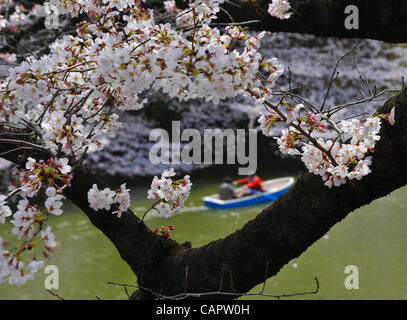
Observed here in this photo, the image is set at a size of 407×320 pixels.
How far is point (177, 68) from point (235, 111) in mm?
10279

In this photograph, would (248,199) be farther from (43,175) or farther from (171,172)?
(43,175)

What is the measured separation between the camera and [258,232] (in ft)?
5.04

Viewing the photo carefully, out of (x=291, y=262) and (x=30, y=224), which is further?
(x=291, y=262)

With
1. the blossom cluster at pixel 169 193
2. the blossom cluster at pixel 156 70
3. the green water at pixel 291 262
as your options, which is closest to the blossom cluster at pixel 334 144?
the blossom cluster at pixel 156 70

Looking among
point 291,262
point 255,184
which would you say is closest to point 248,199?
point 255,184

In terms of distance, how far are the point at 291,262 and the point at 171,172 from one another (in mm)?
3324

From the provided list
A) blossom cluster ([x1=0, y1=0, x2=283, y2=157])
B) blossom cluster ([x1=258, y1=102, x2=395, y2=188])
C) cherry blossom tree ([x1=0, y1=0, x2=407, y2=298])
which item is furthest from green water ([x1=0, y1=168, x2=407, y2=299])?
blossom cluster ([x1=0, y1=0, x2=283, y2=157])

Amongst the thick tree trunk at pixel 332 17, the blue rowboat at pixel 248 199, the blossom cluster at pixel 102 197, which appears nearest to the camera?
the blossom cluster at pixel 102 197

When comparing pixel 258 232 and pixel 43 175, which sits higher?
pixel 43 175

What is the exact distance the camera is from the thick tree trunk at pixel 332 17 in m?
1.80

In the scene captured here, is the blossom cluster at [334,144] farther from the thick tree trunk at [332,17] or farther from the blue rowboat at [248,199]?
the blue rowboat at [248,199]

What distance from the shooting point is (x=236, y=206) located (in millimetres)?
6758

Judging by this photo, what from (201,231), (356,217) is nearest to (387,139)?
(201,231)

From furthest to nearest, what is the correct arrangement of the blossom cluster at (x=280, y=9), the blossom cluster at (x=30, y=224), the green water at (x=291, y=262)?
the green water at (x=291, y=262)
the blossom cluster at (x=280, y=9)
the blossom cluster at (x=30, y=224)
